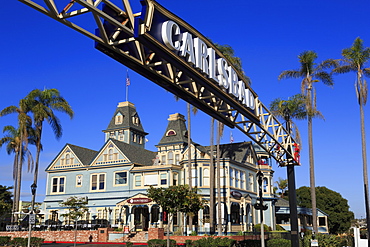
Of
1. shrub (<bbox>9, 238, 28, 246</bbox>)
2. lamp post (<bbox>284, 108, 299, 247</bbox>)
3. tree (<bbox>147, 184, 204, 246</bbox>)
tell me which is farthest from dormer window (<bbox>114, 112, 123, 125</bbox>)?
lamp post (<bbox>284, 108, 299, 247</bbox>)

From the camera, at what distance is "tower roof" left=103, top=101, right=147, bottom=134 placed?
200 feet

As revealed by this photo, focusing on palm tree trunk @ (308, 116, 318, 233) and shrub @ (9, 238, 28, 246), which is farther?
palm tree trunk @ (308, 116, 318, 233)

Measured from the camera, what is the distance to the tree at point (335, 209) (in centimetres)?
6756

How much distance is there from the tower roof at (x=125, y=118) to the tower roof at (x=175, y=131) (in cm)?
1101

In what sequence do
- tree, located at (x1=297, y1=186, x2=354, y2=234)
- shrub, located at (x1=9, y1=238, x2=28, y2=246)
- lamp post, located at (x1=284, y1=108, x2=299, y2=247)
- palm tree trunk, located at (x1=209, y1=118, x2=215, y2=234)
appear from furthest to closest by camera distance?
tree, located at (x1=297, y1=186, x2=354, y2=234) → palm tree trunk, located at (x1=209, y1=118, x2=215, y2=234) → shrub, located at (x1=9, y1=238, x2=28, y2=246) → lamp post, located at (x1=284, y1=108, x2=299, y2=247)

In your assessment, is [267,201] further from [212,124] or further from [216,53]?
[216,53]

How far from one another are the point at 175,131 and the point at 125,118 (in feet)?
46.2

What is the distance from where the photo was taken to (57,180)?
164ft

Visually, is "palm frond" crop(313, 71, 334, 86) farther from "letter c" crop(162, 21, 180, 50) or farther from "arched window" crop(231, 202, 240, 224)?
"letter c" crop(162, 21, 180, 50)

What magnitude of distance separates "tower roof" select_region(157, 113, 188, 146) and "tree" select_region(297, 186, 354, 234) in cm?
3315

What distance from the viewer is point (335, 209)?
69.1m

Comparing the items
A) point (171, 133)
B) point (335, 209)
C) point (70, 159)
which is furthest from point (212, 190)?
point (335, 209)

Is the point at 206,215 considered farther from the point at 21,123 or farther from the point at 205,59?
the point at 205,59

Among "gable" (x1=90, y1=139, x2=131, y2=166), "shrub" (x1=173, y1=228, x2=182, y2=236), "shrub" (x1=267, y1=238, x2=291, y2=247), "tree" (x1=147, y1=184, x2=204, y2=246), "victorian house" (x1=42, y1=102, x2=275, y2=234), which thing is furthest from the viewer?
"gable" (x1=90, y1=139, x2=131, y2=166)
